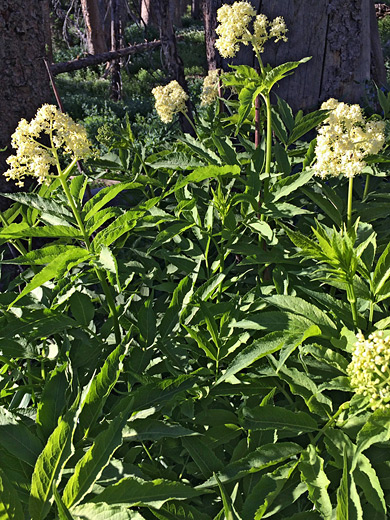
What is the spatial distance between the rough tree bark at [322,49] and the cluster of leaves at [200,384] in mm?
904

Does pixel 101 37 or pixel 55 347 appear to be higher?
pixel 101 37

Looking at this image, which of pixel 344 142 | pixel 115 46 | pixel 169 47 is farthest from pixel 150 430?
pixel 115 46

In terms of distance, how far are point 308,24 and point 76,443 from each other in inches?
93.8

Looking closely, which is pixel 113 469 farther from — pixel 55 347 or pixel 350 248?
pixel 350 248

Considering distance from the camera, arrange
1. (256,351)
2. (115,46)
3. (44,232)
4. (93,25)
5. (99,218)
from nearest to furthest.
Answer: (256,351), (44,232), (99,218), (115,46), (93,25)

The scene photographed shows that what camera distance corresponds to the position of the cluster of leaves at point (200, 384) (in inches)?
47.1

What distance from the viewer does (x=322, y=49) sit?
108 inches

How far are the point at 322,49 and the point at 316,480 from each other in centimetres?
230

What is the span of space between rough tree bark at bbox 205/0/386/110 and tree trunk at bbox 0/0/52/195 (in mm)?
1187

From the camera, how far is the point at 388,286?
1.42 meters

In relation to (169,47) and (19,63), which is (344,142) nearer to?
(19,63)

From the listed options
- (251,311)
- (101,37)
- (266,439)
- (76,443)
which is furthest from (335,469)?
(101,37)

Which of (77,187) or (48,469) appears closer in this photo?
(48,469)

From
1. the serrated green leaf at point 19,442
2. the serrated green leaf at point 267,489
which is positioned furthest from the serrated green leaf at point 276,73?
the serrated green leaf at point 19,442
